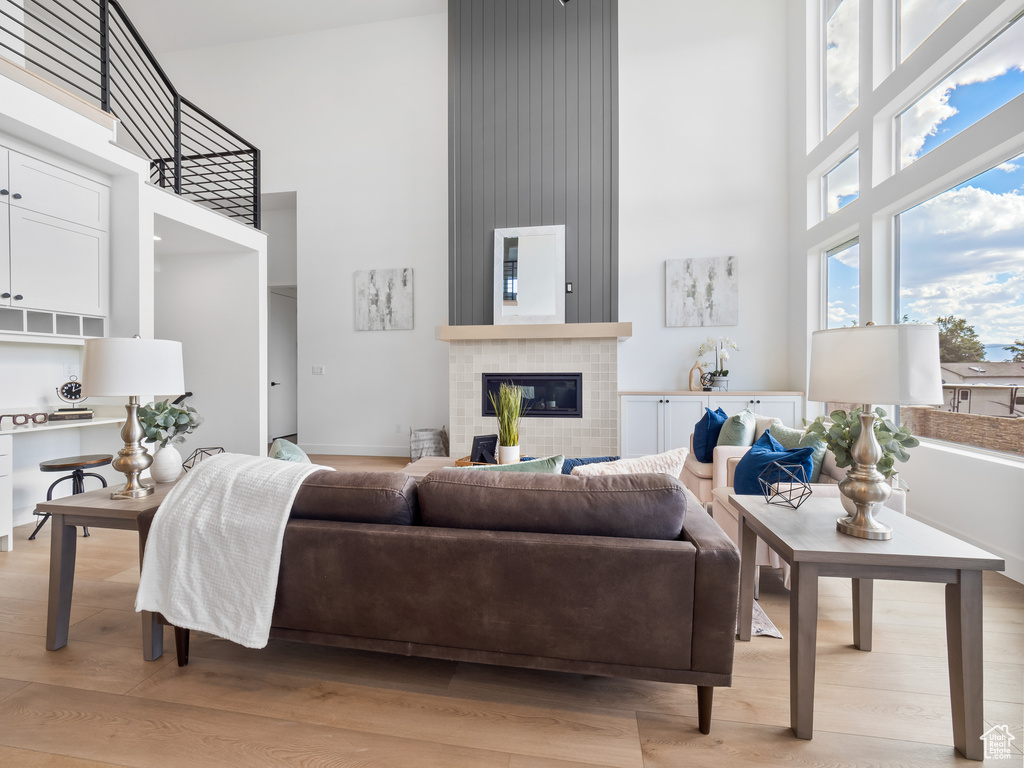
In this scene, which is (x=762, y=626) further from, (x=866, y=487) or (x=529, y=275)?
(x=529, y=275)

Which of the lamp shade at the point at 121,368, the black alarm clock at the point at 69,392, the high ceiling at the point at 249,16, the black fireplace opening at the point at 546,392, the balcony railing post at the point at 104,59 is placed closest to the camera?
the lamp shade at the point at 121,368

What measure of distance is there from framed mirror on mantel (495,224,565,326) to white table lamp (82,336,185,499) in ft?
11.4

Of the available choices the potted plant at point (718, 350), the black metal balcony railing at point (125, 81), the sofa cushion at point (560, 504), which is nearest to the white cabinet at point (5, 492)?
the black metal balcony railing at point (125, 81)

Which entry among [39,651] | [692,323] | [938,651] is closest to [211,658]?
[39,651]

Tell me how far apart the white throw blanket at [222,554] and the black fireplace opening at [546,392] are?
143 inches

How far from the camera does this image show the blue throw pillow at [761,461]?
2189mm

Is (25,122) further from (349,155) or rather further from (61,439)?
(349,155)

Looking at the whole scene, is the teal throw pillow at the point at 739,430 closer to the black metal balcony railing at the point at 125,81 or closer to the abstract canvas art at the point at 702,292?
the abstract canvas art at the point at 702,292

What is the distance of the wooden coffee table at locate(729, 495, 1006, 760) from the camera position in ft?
4.20

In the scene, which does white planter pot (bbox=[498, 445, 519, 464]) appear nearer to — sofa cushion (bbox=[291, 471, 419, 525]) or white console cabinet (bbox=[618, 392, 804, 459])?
sofa cushion (bbox=[291, 471, 419, 525])

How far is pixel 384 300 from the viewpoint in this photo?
5910 millimetres

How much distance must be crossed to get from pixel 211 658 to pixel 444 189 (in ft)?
17.0

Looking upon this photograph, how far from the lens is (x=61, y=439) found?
12.2 feet

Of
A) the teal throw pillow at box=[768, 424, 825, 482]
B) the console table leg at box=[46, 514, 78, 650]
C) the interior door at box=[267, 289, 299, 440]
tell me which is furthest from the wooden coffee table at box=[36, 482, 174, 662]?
the interior door at box=[267, 289, 299, 440]
